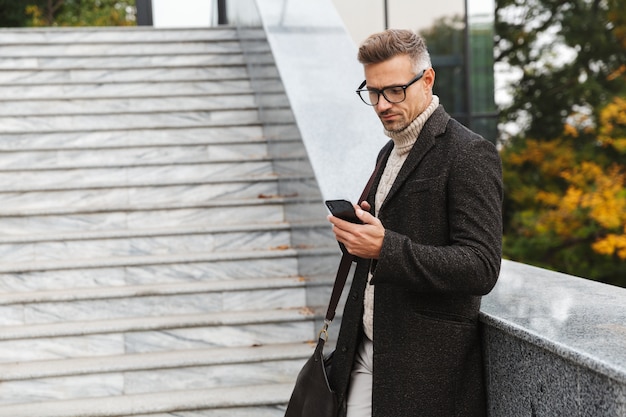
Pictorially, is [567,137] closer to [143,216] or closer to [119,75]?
[119,75]

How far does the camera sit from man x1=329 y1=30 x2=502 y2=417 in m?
2.17

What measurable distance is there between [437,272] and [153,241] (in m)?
4.00

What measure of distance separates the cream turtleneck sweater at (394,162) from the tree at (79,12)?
1770cm

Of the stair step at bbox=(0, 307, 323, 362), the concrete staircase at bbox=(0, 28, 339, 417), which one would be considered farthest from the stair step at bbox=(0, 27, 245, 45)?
the stair step at bbox=(0, 307, 323, 362)

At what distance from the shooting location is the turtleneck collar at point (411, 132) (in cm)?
240

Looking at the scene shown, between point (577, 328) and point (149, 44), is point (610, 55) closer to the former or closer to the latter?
point (149, 44)

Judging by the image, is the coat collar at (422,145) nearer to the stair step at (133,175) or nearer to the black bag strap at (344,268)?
the black bag strap at (344,268)

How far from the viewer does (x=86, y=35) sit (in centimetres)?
915

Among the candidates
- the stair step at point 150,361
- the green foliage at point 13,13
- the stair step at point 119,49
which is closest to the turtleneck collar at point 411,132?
the stair step at point 150,361

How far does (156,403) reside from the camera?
443 cm

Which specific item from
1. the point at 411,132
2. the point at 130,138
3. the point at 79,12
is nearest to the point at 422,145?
the point at 411,132

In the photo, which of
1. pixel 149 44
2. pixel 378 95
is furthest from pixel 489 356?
pixel 149 44

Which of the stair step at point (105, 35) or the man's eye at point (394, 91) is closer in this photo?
the man's eye at point (394, 91)

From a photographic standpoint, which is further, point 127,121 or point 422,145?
point 127,121
